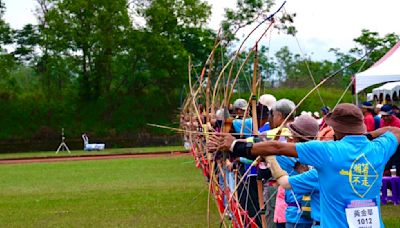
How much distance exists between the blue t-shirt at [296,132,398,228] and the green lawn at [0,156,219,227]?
5.75 metres

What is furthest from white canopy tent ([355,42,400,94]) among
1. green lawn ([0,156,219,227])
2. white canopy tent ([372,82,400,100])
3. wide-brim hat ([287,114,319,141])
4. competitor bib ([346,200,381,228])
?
white canopy tent ([372,82,400,100])

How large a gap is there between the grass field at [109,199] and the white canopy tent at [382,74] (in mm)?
1984

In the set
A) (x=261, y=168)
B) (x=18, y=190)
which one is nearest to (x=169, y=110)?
(x=18, y=190)

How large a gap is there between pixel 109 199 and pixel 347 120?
9922 millimetres

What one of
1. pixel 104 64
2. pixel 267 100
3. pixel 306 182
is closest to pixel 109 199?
pixel 267 100

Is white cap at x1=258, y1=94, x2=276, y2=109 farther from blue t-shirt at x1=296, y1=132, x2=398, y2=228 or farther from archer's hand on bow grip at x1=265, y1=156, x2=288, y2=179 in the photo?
blue t-shirt at x1=296, y1=132, x2=398, y2=228

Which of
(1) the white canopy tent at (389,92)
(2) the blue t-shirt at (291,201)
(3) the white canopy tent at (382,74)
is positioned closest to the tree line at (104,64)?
(1) the white canopy tent at (389,92)

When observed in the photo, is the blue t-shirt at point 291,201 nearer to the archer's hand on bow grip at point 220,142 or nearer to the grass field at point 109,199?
the archer's hand on bow grip at point 220,142

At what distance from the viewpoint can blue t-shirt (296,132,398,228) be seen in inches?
172

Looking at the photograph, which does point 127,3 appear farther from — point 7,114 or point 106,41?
point 7,114

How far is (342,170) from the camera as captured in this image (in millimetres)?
4391

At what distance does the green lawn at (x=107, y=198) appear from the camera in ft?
36.6

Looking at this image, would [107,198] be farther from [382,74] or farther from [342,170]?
[342,170]

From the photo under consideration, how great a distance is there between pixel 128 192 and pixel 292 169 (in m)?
9.53
